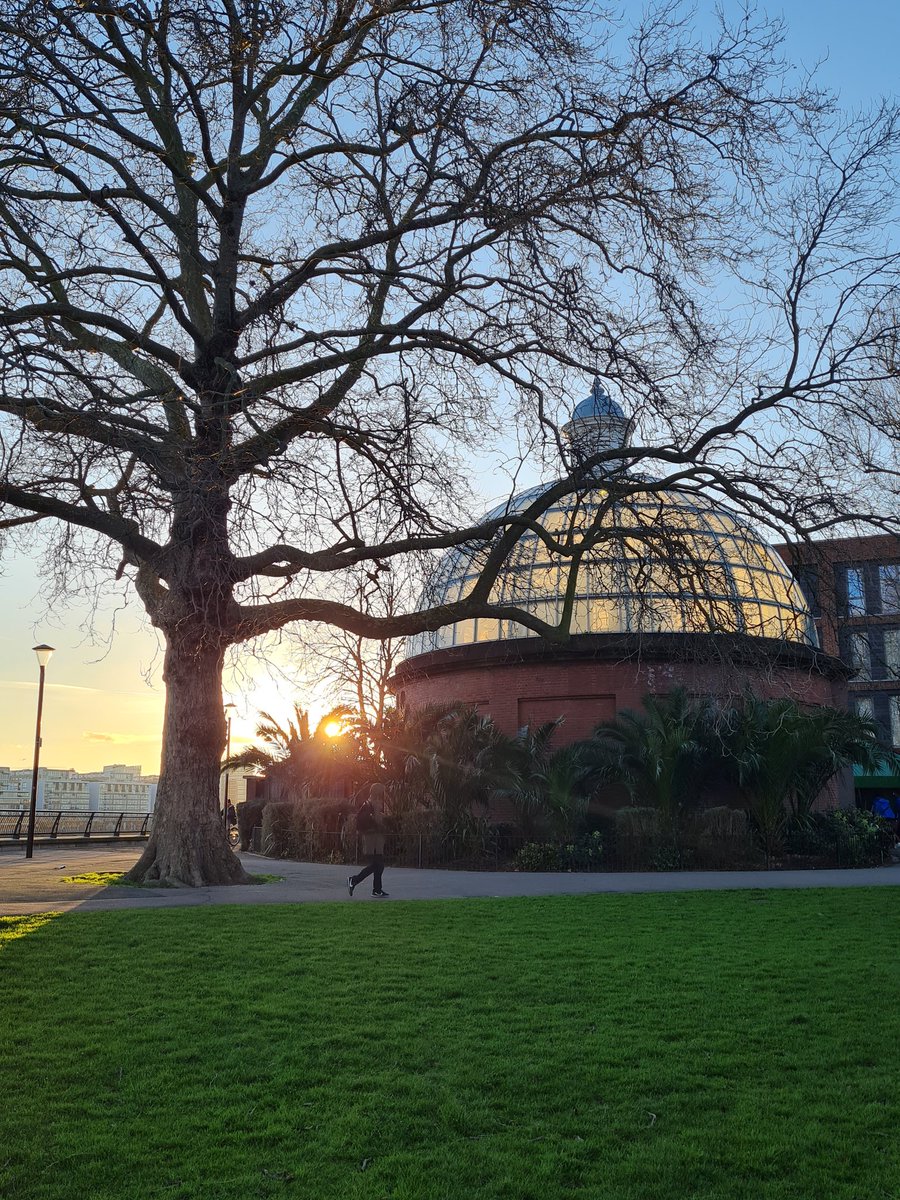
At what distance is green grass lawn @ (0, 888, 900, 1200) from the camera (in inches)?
172

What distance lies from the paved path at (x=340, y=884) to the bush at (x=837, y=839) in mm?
626

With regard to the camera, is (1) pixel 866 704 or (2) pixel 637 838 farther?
(1) pixel 866 704

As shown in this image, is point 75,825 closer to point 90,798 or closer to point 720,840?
point 90,798

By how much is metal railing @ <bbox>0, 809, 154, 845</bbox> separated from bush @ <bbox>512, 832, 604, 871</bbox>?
1655cm

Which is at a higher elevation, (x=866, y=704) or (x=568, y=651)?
(x=866, y=704)

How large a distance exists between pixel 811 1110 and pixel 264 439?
7.45 m

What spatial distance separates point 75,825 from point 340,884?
26.1 m

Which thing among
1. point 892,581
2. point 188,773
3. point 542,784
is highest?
point 892,581

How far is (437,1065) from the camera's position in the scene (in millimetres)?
5812

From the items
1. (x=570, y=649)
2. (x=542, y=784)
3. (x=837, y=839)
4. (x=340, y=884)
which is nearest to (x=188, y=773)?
(x=340, y=884)

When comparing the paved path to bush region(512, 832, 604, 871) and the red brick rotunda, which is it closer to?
bush region(512, 832, 604, 871)

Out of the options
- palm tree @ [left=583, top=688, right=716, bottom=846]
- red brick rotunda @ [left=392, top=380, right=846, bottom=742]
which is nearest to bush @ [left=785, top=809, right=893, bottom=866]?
palm tree @ [left=583, top=688, right=716, bottom=846]

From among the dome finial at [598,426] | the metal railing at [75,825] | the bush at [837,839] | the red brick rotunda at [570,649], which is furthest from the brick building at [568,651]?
the metal railing at [75,825]

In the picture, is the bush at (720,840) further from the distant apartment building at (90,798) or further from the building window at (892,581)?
the distant apartment building at (90,798)
